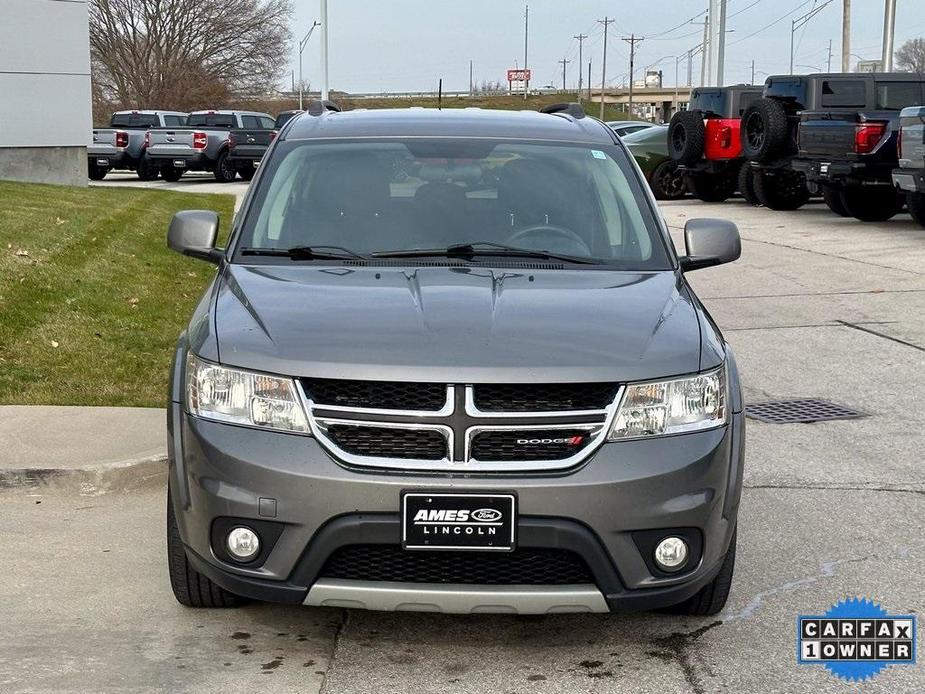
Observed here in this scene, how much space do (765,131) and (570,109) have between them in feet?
53.1

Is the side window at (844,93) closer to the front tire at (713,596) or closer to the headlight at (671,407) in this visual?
the front tire at (713,596)

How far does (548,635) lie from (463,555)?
69 cm

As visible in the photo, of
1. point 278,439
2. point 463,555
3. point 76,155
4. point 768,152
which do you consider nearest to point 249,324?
point 278,439

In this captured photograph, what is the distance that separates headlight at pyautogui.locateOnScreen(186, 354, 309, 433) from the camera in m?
3.87

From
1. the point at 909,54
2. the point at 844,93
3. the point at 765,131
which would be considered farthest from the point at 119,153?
the point at 909,54

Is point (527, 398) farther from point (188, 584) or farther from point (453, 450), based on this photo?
point (188, 584)

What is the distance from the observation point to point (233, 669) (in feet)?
13.3

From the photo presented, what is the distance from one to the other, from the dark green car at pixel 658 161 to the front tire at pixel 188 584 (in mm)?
22911

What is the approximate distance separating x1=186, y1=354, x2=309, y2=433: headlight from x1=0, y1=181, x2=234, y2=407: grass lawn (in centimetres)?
338

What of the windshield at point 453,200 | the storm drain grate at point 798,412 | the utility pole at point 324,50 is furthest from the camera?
the utility pole at point 324,50

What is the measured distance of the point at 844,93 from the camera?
69.1ft

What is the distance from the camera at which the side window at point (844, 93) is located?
20.6 m

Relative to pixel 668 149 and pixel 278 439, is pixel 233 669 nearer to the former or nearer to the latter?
pixel 278 439


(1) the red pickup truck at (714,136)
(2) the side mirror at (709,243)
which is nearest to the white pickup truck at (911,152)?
(1) the red pickup truck at (714,136)
